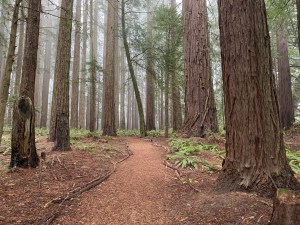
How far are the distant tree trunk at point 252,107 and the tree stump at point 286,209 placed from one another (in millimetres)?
880

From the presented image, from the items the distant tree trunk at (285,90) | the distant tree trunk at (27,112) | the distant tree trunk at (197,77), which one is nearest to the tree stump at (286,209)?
the distant tree trunk at (27,112)

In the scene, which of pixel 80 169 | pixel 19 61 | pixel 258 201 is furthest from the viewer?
pixel 19 61

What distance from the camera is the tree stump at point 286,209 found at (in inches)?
102

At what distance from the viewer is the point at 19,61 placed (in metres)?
18.1

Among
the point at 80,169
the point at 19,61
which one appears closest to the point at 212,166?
the point at 80,169

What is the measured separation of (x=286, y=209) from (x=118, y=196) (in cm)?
276

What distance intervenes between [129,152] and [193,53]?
14.7 feet

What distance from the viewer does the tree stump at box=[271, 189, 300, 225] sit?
2.59 meters

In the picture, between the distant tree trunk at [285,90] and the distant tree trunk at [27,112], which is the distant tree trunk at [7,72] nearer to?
the distant tree trunk at [27,112]

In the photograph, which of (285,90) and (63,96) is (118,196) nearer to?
(63,96)

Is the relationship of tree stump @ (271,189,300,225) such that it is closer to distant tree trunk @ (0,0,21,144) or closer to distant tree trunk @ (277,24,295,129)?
distant tree trunk @ (0,0,21,144)

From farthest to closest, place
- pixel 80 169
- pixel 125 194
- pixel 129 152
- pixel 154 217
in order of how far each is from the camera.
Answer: pixel 129 152 → pixel 80 169 → pixel 125 194 → pixel 154 217

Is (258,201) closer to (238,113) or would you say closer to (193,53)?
(238,113)

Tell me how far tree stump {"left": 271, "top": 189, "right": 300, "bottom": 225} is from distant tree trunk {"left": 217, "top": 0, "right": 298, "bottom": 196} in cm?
88
